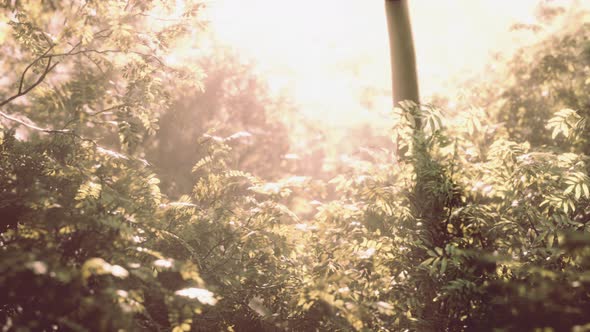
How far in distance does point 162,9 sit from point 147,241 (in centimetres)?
290

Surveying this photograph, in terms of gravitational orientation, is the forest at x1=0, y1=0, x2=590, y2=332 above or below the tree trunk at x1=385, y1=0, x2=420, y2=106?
below

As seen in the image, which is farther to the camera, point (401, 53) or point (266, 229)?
point (401, 53)

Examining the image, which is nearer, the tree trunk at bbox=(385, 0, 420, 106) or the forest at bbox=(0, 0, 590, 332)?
the forest at bbox=(0, 0, 590, 332)

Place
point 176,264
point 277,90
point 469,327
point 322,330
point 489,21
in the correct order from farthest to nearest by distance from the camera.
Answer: point 277,90 → point 489,21 → point 322,330 → point 469,327 → point 176,264

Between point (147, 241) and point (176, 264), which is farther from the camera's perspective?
point (147, 241)

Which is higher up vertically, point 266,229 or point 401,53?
point 401,53

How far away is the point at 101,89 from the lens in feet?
15.1

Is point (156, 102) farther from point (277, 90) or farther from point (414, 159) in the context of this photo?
point (277, 90)

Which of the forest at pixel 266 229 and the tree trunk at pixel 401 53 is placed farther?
the tree trunk at pixel 401 53

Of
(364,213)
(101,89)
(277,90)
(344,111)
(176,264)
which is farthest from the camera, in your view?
(344,111)

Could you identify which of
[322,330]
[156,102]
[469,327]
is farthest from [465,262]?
[156,102]

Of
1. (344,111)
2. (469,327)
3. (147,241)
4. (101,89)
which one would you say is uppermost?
(344,111)

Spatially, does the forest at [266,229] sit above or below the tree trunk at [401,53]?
below

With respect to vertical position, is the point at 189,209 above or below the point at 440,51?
below
